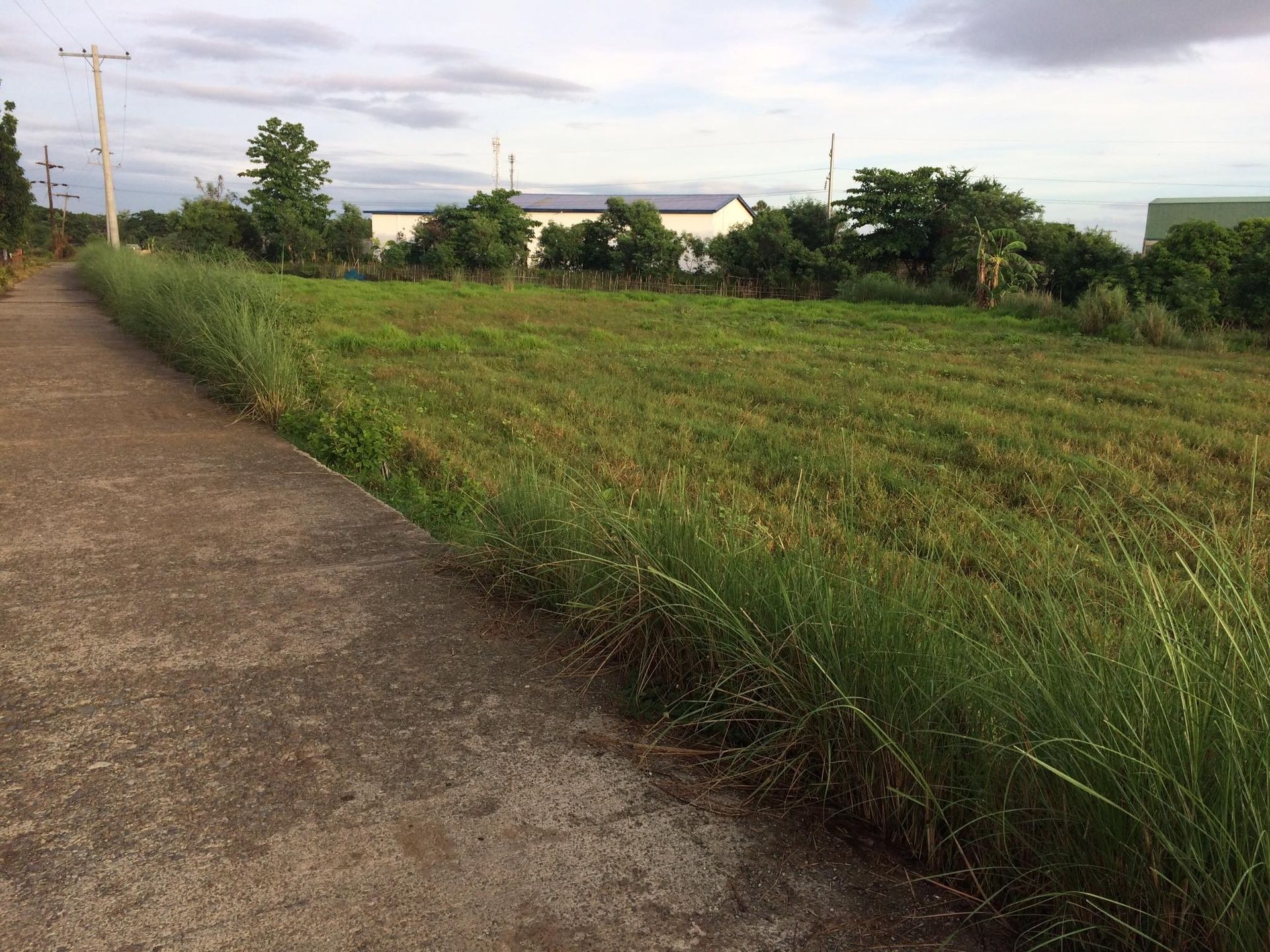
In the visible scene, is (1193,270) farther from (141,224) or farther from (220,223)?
(141,224)

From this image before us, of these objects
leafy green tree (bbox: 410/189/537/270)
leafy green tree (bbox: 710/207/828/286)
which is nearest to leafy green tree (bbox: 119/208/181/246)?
leafy green tree (bbox: 410/189/537/270)

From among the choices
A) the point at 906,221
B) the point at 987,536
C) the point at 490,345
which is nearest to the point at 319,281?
the point at 490,345

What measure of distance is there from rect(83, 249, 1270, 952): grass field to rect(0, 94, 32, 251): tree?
22.9 meters

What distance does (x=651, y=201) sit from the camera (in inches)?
2163

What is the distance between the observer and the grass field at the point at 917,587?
1.58 meters

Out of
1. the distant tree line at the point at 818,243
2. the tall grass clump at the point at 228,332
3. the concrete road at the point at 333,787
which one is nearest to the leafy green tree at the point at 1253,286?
the distant tree line at the point at 818,243

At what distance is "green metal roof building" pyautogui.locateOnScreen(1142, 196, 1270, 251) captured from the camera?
127 ft

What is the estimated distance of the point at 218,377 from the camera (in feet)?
22.6

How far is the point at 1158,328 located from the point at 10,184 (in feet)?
102

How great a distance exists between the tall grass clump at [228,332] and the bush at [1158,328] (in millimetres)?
15983

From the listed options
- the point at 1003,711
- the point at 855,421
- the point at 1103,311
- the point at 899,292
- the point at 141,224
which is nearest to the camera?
the point at 1003,711

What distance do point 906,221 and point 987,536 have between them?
31.1m

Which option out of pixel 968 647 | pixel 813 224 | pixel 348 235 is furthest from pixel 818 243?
A: pixel 968 647

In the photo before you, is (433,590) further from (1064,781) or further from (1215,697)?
(1215,697)
